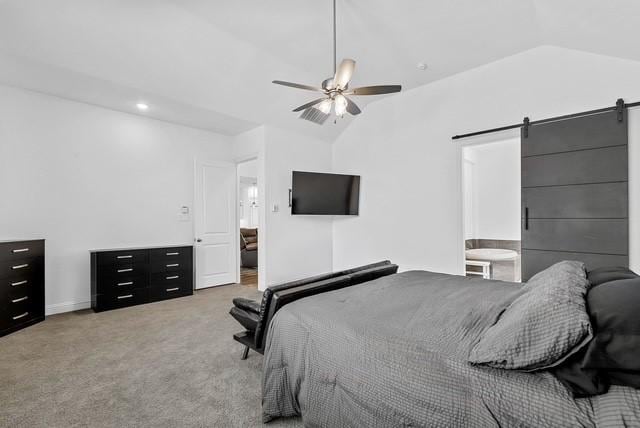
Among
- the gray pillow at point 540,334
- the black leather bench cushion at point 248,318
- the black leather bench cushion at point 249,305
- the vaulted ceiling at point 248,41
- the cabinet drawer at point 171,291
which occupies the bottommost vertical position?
the cabinet drawer at point 171,291

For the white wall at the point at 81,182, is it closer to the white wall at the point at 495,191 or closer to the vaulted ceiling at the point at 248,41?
the vaulted ceiling at the point at 248,41

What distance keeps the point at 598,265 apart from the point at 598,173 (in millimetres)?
959

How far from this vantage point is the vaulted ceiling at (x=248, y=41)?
269 cm

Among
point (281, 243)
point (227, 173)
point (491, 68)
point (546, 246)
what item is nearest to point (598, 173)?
point (546, 246)

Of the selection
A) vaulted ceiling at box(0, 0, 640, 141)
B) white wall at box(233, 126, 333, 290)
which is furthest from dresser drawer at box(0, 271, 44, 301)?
white wall at box(233, 126, 333, 290)

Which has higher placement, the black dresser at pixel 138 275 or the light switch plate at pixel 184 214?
the light switch plate at pixel 184 214

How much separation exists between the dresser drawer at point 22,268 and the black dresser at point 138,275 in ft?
1.74

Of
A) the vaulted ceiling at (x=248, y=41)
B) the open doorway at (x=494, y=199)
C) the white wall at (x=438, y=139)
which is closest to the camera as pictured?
the vaulted ceiling at (x=248, y=41)

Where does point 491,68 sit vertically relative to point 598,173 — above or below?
above

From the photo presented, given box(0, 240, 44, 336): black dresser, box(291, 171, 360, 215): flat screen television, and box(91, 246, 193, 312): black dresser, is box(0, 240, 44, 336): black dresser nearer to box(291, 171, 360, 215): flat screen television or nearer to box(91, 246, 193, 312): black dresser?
box(91, 246, 193, 312): black dresser

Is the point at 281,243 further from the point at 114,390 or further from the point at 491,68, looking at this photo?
the point at 491,68

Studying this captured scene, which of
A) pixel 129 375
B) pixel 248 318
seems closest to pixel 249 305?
pixel 248 318

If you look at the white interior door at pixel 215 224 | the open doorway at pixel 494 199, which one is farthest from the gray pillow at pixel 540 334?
the open doorway at pixel 494 199

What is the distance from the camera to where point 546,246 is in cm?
333
